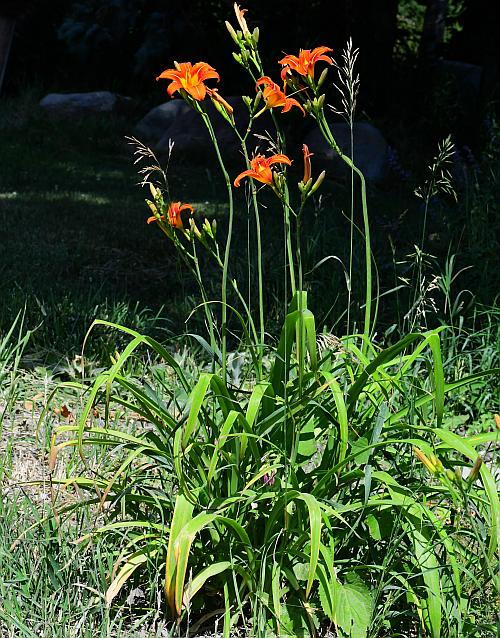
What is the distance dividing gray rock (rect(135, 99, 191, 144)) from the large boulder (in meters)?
0.78

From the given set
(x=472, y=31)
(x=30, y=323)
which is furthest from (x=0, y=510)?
(x=472, y=31)

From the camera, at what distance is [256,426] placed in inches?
84.8

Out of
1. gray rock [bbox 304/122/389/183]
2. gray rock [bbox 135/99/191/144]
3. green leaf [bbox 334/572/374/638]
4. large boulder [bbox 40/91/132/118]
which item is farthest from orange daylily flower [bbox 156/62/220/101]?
large boulder [bbox 40/91/132/118]

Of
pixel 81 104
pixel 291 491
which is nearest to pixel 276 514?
pixel 291 491

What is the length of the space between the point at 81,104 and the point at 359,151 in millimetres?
3529

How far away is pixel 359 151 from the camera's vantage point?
29.3 feet

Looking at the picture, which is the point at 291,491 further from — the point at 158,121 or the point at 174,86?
the point at 158,121

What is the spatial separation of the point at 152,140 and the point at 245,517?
8.00 meters

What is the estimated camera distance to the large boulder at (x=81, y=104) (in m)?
10.4

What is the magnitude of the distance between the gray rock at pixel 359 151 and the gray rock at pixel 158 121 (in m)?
1.62

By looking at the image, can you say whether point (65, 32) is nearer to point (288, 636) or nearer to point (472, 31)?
point (472, 31)

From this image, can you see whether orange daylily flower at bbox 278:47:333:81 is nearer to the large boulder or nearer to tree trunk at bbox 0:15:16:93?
tree trunk at bbox 0:15:16:93

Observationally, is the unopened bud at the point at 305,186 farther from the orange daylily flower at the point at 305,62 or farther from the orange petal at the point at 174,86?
the orange petal at the point at 174,86

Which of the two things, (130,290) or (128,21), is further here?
(128,21)
